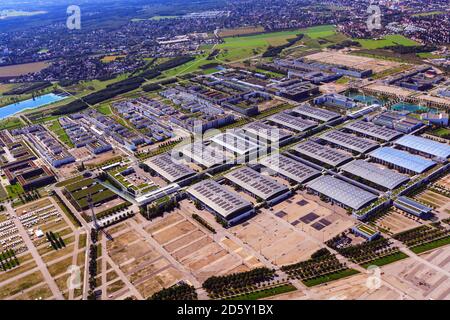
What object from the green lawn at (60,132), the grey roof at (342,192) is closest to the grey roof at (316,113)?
the grey roof at (342,192)

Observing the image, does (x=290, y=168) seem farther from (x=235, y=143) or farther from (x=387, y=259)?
(x=387, y=259)

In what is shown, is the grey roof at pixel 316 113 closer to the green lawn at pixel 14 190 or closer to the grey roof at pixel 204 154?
the grey roof at pixel 204 154

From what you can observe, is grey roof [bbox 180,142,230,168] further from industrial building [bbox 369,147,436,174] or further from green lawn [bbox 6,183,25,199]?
green lawn [bbox 6,183,25,199]

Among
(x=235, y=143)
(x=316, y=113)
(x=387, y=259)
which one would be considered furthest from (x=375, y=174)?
(x=316, y=113)

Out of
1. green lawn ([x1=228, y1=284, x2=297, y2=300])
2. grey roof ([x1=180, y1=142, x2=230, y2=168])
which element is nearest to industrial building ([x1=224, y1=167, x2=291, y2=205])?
grey roof ([x1=180, y1=142, x2=230, y2=168])

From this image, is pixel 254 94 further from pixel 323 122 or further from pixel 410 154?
pixel 410 154

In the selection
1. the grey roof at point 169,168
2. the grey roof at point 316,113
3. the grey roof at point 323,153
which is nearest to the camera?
the grey roof at point 169,168
